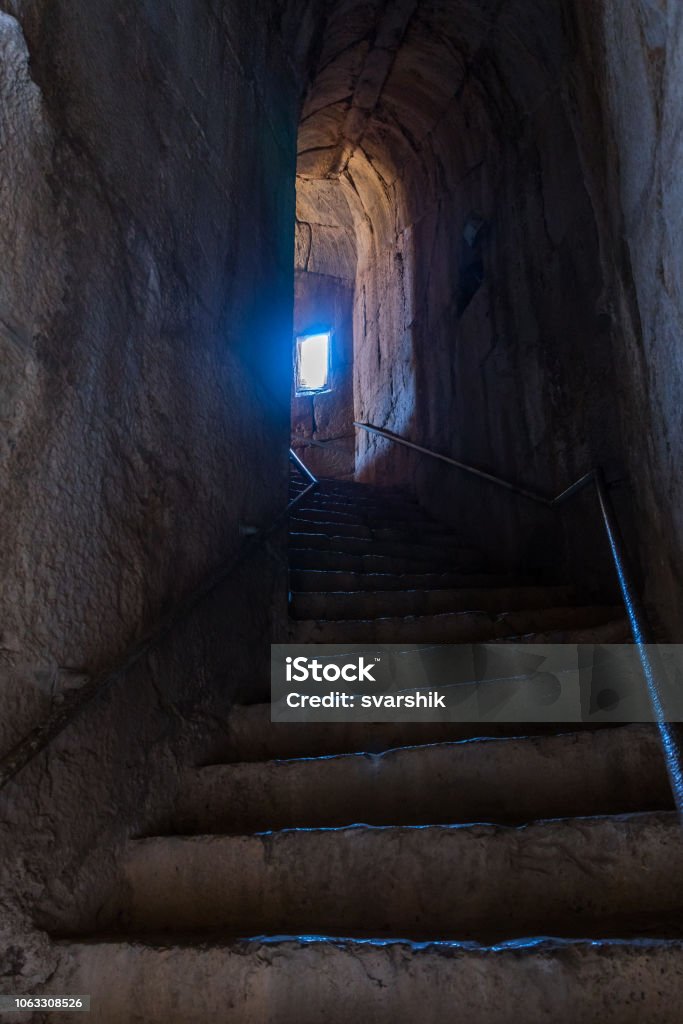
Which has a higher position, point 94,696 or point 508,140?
point 508,140

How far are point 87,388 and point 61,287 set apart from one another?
225 millimetres

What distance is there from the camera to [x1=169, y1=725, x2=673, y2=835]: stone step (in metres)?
1.63

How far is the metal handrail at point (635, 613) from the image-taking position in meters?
1.32

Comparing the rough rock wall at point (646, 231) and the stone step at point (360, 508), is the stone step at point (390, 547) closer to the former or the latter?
the stone step at point (360, 508)

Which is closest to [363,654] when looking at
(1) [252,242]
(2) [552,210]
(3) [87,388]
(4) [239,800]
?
(4) [239,800]

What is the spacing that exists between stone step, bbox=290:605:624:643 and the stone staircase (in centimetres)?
52

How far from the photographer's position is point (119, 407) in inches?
66.9

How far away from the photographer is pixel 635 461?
2.24 meters

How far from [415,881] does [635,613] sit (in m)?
0.90

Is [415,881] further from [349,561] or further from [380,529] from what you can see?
[380,529]

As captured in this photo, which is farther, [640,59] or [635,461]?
[635,461]

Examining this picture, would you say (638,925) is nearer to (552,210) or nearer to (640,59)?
(640,59)

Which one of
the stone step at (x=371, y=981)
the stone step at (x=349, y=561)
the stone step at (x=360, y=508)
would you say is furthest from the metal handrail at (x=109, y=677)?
the stone step at (x=360, y=508)

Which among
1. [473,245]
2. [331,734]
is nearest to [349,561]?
[331,734]
